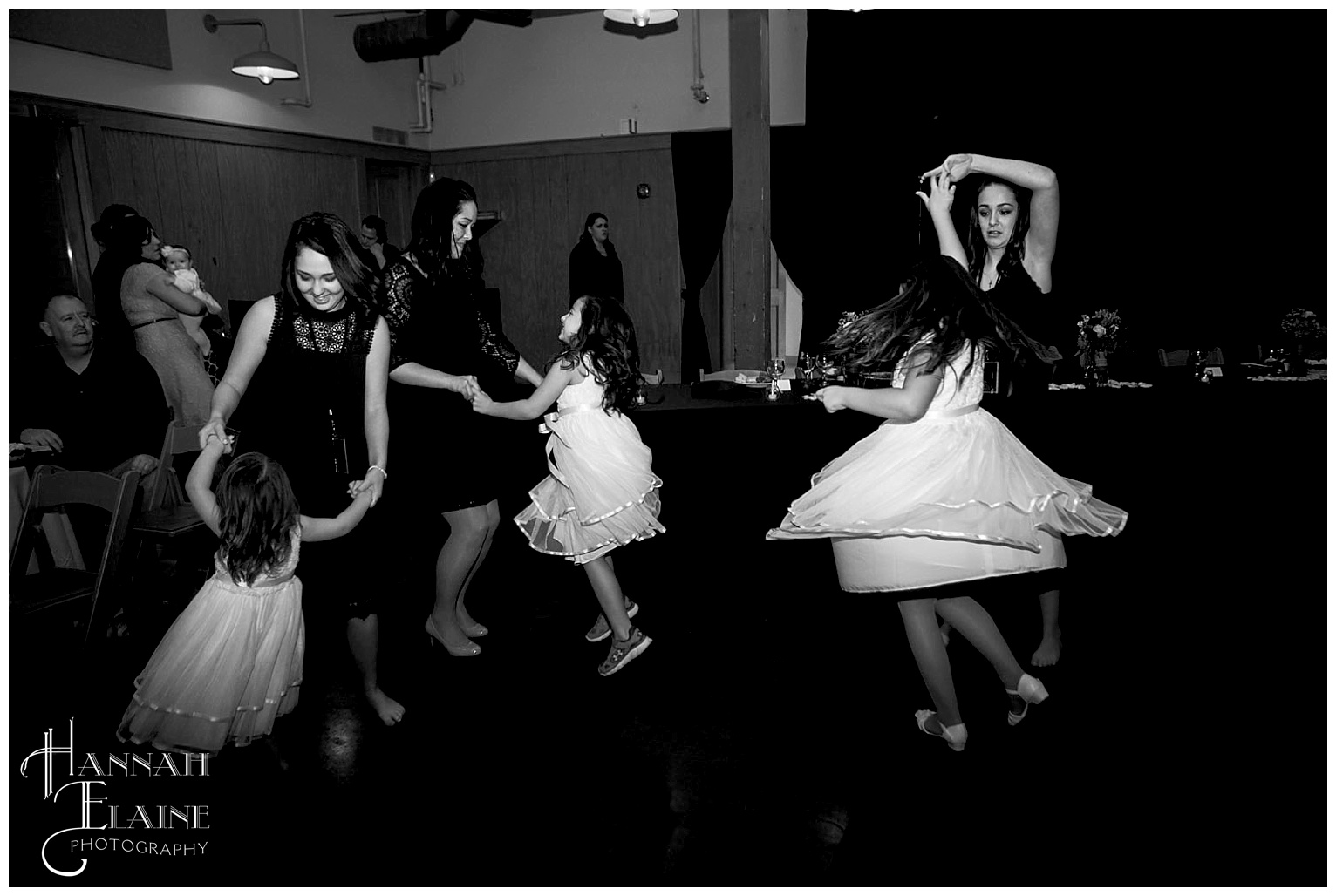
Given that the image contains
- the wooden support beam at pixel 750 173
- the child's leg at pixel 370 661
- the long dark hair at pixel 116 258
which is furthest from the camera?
the long dark hair at pixel 116 258

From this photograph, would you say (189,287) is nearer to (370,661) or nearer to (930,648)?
(370,661)

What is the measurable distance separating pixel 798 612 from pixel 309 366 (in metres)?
2.16

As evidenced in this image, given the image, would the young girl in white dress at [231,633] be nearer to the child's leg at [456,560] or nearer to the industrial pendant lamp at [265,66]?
the child's leg at [456,560]

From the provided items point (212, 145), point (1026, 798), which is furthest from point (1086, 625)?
point (212, 145)

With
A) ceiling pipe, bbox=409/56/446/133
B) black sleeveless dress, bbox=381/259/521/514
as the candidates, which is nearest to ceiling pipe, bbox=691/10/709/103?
ceiling pipe, bbox=409/56/446/133

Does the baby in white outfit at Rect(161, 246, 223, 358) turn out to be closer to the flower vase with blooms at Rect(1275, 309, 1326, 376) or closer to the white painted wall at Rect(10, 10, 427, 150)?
the white painted wall at Rect(10, 10, 427, 150)

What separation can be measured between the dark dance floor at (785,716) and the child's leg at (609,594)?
198 mm

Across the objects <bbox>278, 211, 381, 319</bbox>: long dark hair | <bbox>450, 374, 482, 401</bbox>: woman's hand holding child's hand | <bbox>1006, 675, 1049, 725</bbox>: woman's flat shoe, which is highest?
<bbox>278, 211, 381, 319</bbox>: long dark hair

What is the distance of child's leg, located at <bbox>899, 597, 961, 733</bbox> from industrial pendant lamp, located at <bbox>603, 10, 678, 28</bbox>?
172 inches

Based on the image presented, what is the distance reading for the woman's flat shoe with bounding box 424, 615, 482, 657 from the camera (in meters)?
3.19

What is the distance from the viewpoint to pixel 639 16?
5398 mm

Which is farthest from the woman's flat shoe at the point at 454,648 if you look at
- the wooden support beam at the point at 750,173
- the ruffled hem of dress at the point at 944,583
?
the wooden support beam at the point at 750,173

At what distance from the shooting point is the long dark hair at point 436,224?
2.86m

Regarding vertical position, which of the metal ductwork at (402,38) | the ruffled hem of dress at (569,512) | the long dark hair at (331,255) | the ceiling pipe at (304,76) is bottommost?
the ruffled hem of dress at (569,512)
